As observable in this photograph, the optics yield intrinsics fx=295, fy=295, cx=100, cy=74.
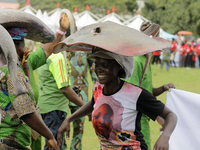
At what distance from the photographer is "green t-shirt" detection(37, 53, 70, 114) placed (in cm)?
394

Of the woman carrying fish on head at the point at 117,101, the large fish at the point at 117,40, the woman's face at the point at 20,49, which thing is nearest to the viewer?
the large fish at the point at 117,40

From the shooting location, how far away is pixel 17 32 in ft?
8.09

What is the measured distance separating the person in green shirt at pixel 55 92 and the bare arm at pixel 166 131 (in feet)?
6.29

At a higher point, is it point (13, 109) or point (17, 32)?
point (17, 32)

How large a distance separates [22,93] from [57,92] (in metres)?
1.84

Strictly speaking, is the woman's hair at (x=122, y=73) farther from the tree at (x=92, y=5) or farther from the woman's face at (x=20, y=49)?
the tree at (x=92, y=5)

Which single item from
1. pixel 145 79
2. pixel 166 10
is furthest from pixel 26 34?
pixel 166 10

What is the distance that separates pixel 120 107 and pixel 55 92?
76.2 inches

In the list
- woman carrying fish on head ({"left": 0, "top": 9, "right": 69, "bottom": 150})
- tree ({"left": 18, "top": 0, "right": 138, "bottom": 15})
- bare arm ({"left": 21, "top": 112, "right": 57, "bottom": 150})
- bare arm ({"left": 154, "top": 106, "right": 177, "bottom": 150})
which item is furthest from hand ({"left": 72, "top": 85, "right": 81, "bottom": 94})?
tree ({"left": 18, "top": 0, "right": 138, "bottom": 15})

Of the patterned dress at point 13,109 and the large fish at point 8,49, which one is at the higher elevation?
the large fish at point 8,49

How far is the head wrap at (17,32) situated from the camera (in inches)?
95.9

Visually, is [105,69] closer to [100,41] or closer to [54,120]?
[100,41]

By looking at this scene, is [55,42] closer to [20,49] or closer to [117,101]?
[20,49]

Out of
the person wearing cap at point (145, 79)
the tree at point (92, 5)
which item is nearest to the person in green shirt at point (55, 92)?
the person wearing cap at point (145, 79)
